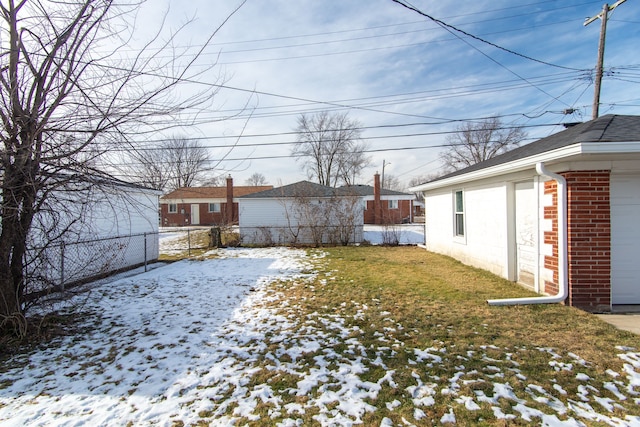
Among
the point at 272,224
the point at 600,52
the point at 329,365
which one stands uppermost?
the point at 600,52

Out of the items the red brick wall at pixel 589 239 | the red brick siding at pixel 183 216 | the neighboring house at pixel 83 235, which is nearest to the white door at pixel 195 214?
the red brick siding at pixel 183 216

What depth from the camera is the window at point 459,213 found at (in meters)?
9.31

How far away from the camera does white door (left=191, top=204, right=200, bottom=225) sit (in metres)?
32.9

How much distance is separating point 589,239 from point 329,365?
4462 millimetres

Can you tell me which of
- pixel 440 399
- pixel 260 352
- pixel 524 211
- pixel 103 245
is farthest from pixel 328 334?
pixel 103 245

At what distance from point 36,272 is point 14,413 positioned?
8.22 feet

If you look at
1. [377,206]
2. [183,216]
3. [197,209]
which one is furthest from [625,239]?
[183,216]

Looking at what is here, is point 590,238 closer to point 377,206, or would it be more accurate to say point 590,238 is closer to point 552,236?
point 552,236

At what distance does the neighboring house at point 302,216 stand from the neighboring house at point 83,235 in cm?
610

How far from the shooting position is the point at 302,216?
1565 centimetres

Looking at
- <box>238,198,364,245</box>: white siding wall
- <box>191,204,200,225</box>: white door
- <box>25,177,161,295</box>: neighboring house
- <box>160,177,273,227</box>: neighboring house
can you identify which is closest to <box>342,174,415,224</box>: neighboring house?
<box>160,177,273,227</box>: neighboring house

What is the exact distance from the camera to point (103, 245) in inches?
310

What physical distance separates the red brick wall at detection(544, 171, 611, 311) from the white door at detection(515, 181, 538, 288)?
943mm

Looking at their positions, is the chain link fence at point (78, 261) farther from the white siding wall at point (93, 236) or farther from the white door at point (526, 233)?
the white door at point (526, 233)
